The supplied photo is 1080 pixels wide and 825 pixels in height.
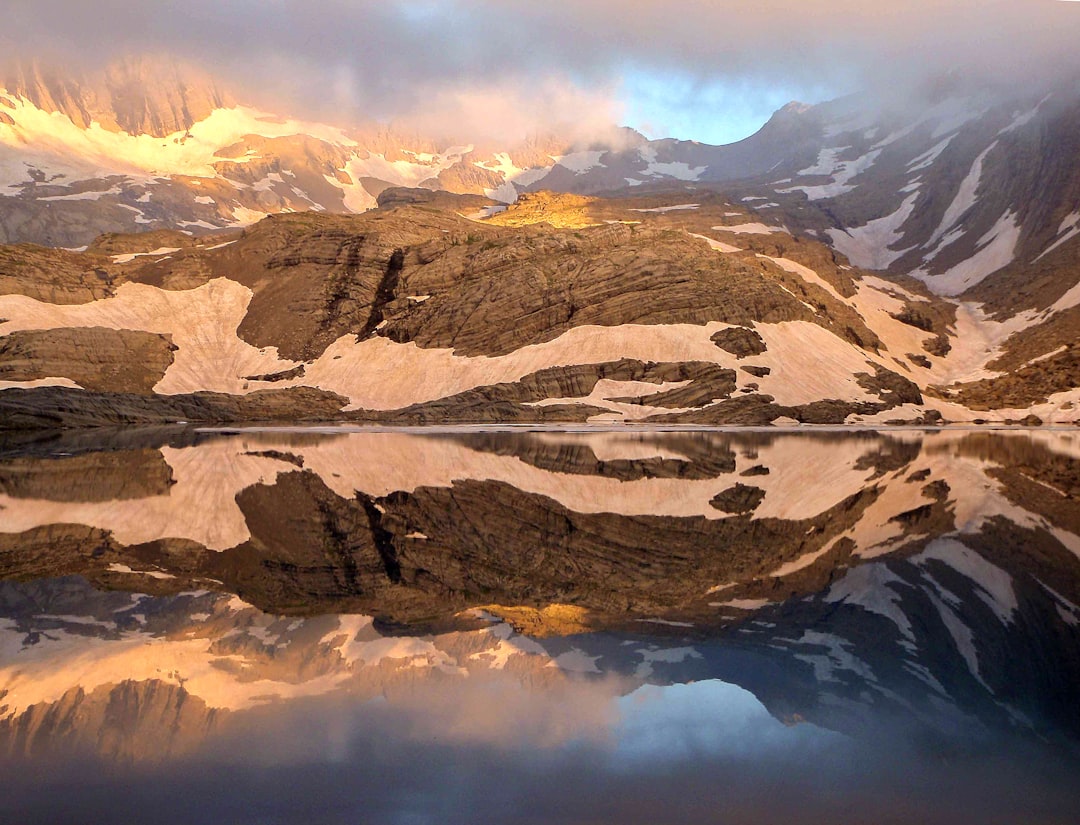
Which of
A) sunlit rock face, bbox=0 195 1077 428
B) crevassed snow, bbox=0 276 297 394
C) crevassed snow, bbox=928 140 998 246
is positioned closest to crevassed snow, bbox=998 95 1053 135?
crevassed snow, bbox=928 140 998 246

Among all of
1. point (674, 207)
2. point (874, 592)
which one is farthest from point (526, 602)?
point (674, 207)

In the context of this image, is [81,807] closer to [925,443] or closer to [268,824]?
[268,824]

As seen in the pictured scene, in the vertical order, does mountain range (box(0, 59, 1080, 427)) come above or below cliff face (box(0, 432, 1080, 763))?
above

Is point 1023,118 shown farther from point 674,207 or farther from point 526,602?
point 526,602

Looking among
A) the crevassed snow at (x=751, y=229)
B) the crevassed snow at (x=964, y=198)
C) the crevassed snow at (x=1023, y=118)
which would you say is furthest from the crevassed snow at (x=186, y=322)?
the crevassed snow at (x=1023, y=118)

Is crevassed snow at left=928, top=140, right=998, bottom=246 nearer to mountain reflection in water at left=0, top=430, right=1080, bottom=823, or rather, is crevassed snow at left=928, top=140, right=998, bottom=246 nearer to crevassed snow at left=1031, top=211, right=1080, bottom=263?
crevassed snow at left=1031, top=211, right=1080, bottom=263
